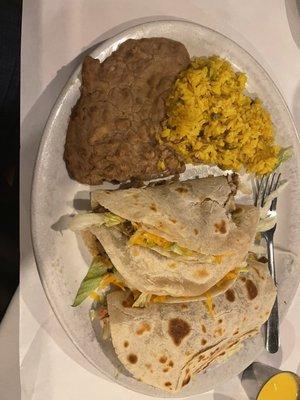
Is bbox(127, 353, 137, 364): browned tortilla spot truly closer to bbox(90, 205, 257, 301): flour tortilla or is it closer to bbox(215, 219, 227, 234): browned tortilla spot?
bbox(90, 205, 257, 301): flour tortilla

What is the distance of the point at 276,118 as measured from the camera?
8.07 feet

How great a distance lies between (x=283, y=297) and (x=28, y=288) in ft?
3.85

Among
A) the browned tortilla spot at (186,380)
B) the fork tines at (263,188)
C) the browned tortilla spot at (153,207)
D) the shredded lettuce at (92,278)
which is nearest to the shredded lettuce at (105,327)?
the shredded lettuce at (92,278)

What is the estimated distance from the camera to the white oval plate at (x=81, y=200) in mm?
2090

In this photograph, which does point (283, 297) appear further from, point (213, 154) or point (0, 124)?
point (0, 124)

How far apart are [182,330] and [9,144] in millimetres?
1083

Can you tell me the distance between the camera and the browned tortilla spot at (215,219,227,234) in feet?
7.27

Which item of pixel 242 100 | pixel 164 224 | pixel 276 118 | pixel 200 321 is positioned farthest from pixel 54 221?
pixel 276 118

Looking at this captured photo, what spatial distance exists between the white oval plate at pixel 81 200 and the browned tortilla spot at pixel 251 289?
266mm

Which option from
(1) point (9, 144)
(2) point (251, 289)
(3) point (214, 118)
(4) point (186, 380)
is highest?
(3) point (214, 118)

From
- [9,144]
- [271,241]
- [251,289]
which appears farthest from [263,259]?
[9,144]

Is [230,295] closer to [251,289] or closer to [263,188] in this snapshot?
[251,289]

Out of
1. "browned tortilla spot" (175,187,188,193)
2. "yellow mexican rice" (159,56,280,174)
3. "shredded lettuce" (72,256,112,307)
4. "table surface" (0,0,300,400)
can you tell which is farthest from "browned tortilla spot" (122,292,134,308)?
"yellow mexican rice" (159,56,280,174)

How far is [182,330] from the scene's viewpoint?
2.25 m
